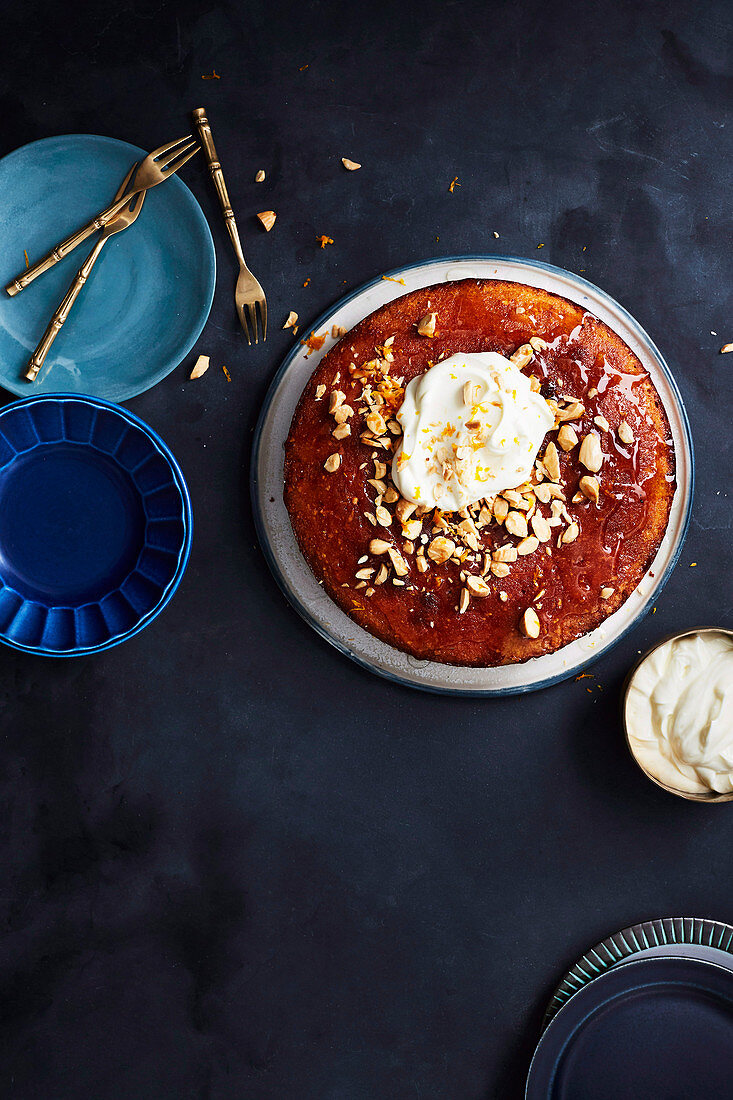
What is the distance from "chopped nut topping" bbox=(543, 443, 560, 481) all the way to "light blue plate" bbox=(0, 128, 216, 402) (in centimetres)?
126

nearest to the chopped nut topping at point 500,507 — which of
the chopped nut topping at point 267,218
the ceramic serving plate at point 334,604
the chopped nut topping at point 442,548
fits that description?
the chopped nut topping at point 442,548

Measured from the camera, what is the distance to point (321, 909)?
8.44ft

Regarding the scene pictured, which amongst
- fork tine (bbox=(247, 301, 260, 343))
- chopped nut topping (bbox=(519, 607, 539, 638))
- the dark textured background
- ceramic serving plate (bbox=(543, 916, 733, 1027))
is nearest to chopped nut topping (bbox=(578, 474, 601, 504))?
chopped nut topping (bbox=(519, 607, 539, 638))

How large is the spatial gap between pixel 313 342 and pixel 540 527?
40.6 inches

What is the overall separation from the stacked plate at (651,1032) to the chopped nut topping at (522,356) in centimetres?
199

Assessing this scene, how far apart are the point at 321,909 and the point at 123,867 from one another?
74 centimetres

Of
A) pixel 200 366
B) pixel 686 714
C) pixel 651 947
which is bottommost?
pixel 651 947

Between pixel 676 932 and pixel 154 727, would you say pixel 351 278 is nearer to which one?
pixel 154 727

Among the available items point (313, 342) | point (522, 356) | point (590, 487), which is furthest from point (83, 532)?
point (590, 487)

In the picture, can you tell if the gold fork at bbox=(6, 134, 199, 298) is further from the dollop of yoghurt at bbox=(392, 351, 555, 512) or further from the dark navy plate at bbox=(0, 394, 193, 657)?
the dollop of yoghurt at bbox=(392, 351, 555, 512)

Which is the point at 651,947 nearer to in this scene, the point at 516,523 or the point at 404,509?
the point at 516,523

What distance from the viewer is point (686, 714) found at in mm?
2312

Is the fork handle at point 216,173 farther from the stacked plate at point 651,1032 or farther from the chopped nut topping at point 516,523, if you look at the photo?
the stacked plate at point 651,1032

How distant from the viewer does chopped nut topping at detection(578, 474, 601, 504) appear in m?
2.06
